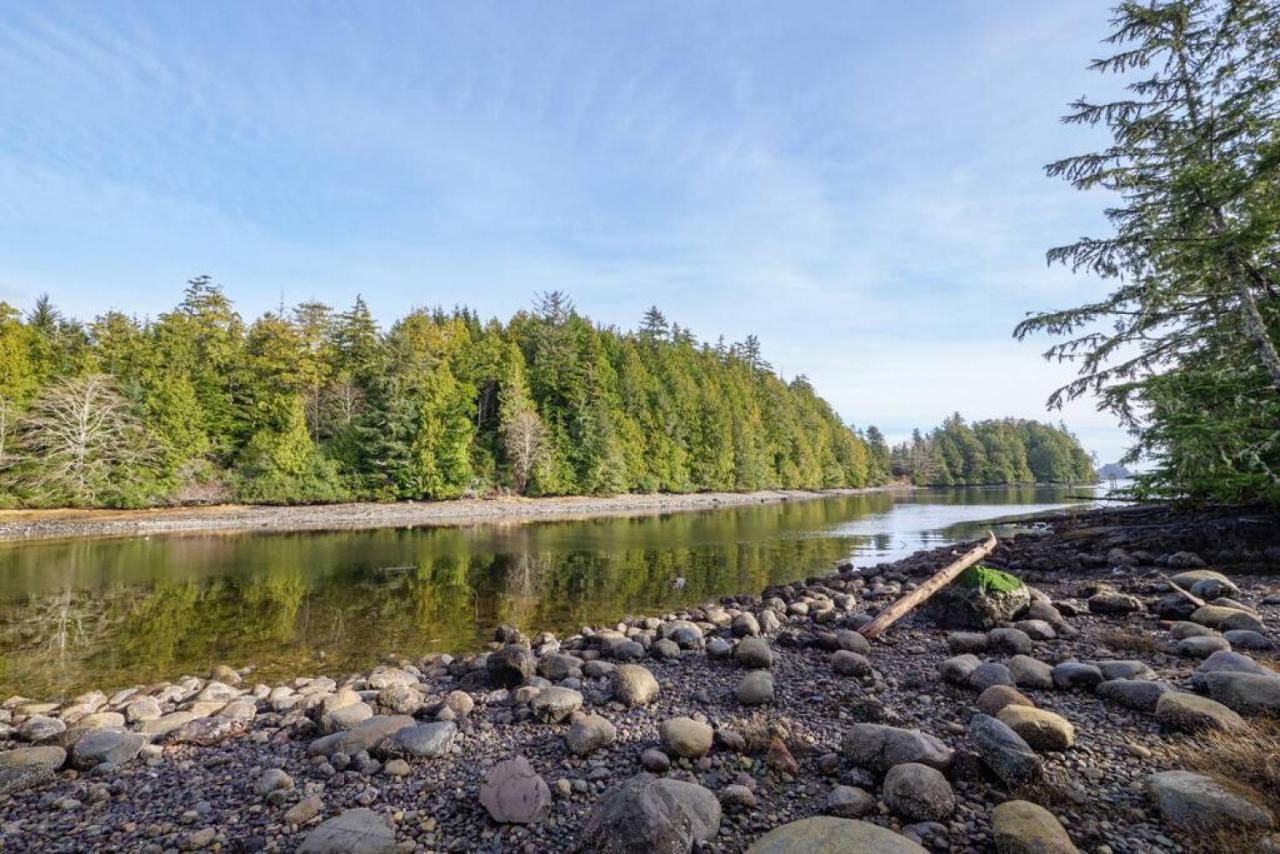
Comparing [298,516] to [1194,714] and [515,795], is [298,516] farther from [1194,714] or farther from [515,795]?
[1194,714]

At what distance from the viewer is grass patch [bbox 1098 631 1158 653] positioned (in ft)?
19.6

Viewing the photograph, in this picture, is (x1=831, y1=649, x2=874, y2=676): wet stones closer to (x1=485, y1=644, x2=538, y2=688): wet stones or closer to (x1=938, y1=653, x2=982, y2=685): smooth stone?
(x1=938, y1=653, x2=982, y2=685): smooth stone

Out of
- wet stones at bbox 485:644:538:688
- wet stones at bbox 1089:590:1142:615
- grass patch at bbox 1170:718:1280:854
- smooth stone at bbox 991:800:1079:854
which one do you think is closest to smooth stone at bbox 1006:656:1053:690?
grass patch at bbox 1170:718:1280:854

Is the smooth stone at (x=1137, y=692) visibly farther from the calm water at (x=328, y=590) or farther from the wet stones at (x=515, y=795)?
the calm water at (x=328, y=590)

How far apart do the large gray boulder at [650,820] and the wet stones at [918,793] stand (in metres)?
1.10

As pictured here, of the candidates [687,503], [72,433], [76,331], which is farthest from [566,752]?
[76,331]

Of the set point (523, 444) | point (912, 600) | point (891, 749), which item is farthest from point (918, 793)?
point (523, 444)

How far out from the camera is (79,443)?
3241 centimetres

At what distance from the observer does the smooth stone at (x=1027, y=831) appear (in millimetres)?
2670

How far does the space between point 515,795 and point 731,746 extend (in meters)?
1.69

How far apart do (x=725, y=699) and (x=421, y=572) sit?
12.8 meters

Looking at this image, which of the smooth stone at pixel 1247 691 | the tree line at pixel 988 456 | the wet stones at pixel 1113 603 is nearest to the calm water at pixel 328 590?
the wet stones at pixel 1113 603

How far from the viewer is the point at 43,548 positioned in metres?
21.4

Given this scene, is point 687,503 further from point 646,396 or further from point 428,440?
point 428,440
